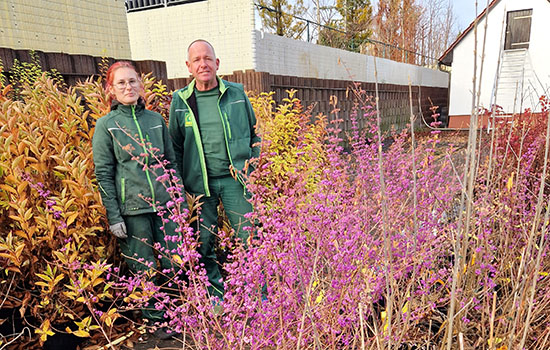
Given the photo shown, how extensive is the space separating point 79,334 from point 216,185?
1271 millimetres

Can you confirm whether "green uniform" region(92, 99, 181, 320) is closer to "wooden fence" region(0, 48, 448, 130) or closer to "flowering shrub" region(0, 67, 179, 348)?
"flowering shrub" region(0, 67, 179, 348)

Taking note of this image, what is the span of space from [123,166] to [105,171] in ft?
0.37

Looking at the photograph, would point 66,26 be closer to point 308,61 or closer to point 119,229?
point 119,229

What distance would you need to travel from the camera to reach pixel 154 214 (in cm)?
248

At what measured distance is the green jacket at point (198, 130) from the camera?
2615mm

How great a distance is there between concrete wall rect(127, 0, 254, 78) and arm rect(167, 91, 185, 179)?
7.25 m

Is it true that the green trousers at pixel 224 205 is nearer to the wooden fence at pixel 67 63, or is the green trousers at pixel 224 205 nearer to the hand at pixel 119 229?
the hand at pixel 119 229

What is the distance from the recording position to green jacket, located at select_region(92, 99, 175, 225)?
226 cm

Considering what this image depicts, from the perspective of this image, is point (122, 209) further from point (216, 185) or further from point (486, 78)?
point (486, 78)

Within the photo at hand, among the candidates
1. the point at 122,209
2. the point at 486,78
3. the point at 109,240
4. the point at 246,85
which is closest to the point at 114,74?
the point at 122,209

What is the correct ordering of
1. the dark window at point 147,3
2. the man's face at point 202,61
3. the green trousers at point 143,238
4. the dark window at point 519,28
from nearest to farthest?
the green trousers at point 143,238, the man's face at point 202,61, the dark window at point 147,3, the dark window at point 519,28

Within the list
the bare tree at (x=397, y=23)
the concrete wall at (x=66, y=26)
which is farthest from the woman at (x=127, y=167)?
the bare tree at (x=397, y=23)

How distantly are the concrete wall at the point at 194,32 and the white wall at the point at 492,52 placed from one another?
380 inches

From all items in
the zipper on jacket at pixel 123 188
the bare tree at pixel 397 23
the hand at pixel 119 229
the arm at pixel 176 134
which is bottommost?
the hand at pixel 119 229
